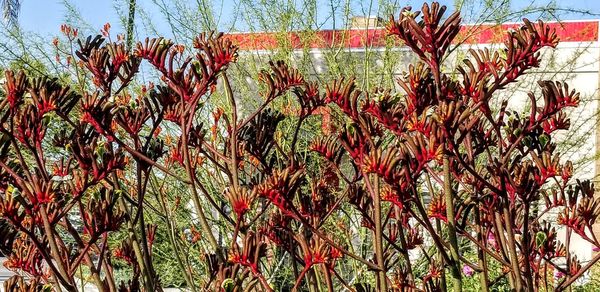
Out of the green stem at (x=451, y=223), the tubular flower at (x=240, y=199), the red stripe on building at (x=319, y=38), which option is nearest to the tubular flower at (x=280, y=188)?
the tubular flower at (x=240, y=199)

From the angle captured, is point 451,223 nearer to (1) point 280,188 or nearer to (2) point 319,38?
(1) point 280,188

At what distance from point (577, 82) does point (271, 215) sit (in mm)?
8816

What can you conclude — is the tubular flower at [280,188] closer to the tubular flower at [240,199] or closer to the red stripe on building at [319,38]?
the tubular flower at [240,199]

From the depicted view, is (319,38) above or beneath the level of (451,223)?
above

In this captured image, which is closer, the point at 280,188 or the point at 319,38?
the point at 280,188

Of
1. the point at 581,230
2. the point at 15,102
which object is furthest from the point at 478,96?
the point at 15,102

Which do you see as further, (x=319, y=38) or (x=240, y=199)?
(x=319, y=38)

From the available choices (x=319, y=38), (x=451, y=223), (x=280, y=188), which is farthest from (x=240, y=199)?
(x=319, y=38)

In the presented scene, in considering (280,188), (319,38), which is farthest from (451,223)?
(319,38)

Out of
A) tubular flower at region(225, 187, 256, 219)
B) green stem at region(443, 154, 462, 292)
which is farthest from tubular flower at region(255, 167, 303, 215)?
green stem at region(443, 154, 462, 292)

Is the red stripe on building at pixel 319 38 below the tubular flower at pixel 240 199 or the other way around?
the other way around

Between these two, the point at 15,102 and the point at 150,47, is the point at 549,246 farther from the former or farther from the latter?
the point at 15,102

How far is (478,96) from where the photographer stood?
4.14 feet

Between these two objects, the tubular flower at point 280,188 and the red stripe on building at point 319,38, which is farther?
the red stripe on building at point 319,38
